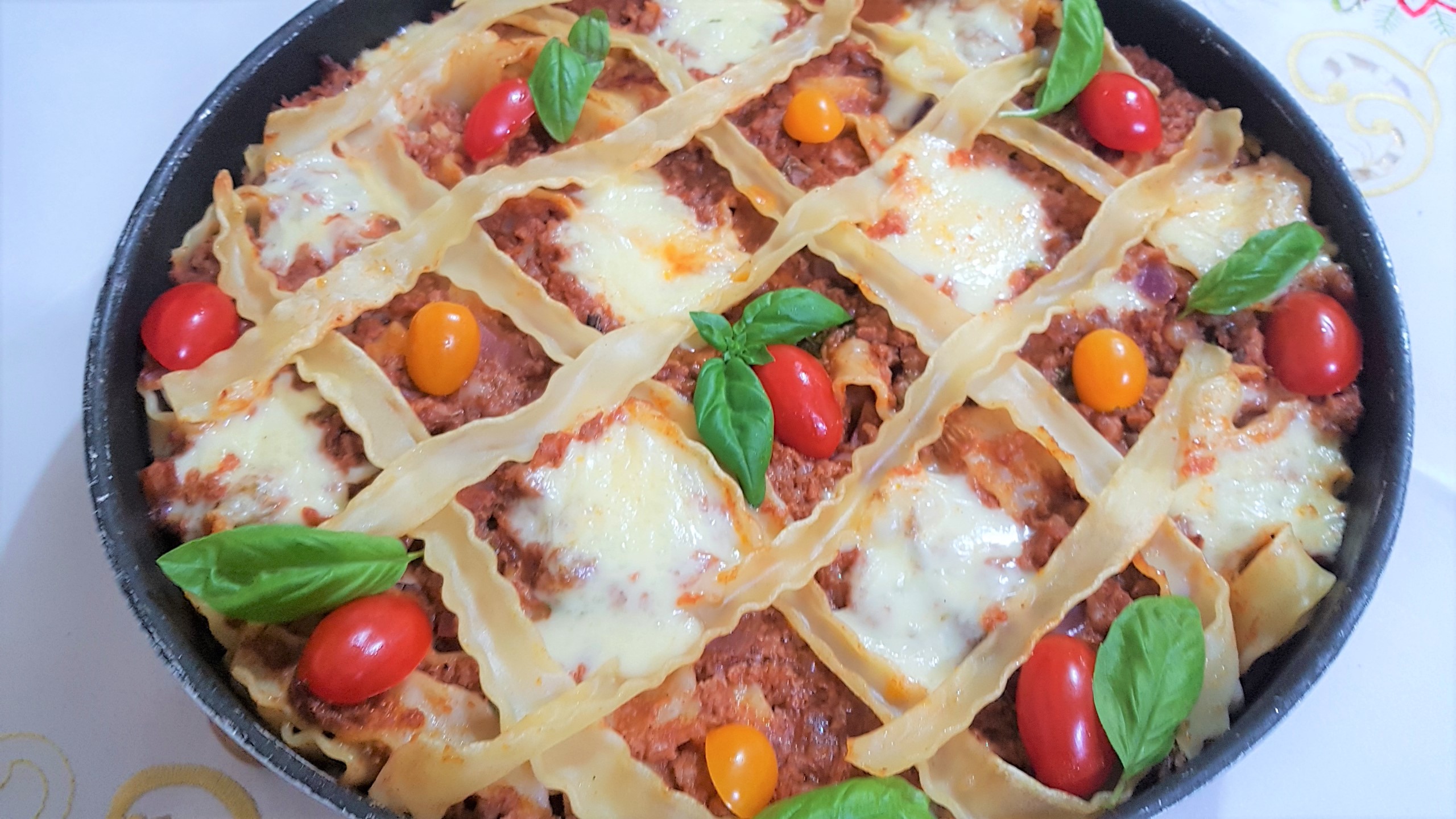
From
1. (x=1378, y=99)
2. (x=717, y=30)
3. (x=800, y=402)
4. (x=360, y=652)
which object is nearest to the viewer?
(x=360, y=652)

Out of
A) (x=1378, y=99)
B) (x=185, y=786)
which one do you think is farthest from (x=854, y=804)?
(x=1378, y=99)

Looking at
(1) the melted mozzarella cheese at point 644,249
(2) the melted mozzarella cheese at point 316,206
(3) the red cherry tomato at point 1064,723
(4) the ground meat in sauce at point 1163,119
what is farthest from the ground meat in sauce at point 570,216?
(3) the red cherry tomato at point 1064,723

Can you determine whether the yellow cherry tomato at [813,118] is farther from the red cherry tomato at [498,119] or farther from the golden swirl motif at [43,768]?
the golden swirl motif at [43,768]

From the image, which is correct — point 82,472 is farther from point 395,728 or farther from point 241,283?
point 395,728

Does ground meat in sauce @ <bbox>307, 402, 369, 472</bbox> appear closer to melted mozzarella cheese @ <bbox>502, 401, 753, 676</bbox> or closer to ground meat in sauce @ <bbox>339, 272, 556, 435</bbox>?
ground meat in sauce @ <bbox>339, 272, 556, 435</bbox>

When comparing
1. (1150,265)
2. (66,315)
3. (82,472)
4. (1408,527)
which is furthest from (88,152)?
(1408,527)

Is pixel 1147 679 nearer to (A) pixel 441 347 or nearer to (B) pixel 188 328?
(A) pixel 441 347

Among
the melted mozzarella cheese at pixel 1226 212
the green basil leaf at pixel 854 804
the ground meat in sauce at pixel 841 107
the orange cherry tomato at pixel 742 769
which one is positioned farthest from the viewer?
the ground meat in sauce at pixel 841 107
